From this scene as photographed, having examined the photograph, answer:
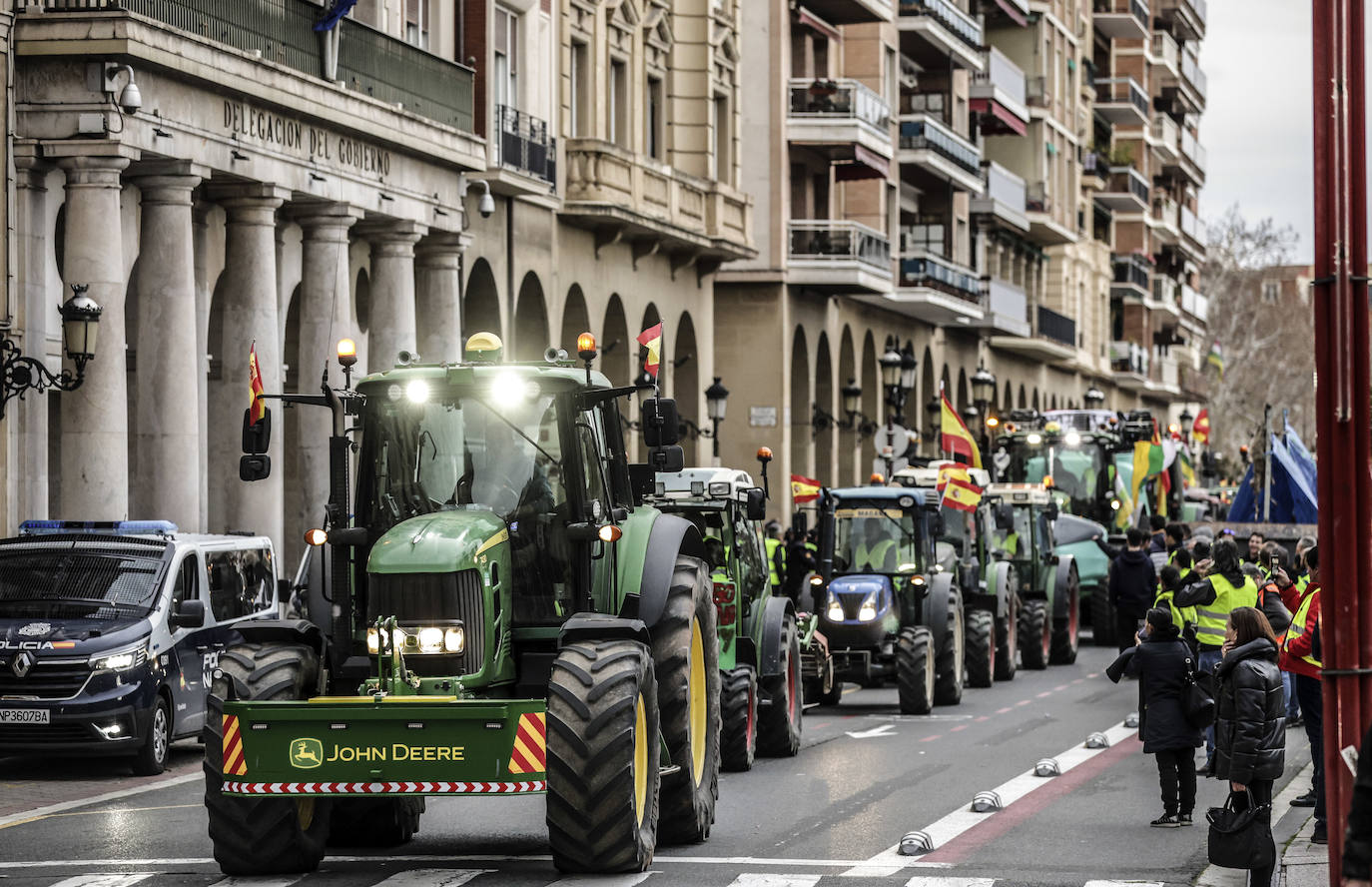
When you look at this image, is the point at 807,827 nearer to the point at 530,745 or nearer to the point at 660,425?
the point at 660,425

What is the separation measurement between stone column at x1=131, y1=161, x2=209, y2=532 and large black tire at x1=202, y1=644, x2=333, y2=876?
13.9 meters

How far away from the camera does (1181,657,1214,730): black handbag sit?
1571 centimetres

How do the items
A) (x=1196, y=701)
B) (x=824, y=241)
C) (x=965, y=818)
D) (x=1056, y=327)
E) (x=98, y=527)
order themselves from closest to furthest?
1. (x=1196, y=701)
2. (x=965, y=818)
3. (x=98, y=527)
4. (x=824, y=241)
5. (x=1056, y=327)

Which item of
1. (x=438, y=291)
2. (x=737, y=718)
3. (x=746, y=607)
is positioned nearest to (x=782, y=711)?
(x=746, y=607)

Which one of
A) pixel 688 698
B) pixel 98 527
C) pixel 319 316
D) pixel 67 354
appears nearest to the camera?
pixel 688 698

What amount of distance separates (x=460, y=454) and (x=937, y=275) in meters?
47.0

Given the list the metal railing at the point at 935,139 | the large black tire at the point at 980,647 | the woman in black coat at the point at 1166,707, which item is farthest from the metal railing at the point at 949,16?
the woman in black coat at the point at 1166,707

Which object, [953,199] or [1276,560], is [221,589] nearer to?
[1276,560]

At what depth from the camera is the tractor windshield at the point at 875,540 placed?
2670 centimetres

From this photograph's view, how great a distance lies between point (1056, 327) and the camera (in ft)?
265

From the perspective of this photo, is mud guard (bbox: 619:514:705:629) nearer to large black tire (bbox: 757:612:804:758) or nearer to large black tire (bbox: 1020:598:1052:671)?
large black tire (bbox: 757:612:804:758)

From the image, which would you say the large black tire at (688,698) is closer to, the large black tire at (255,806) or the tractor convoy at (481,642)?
the tractor convoy at (481,642)

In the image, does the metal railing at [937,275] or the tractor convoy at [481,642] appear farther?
the metal railing at [937,275]

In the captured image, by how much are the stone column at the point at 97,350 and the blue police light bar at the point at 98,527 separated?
425 cm
